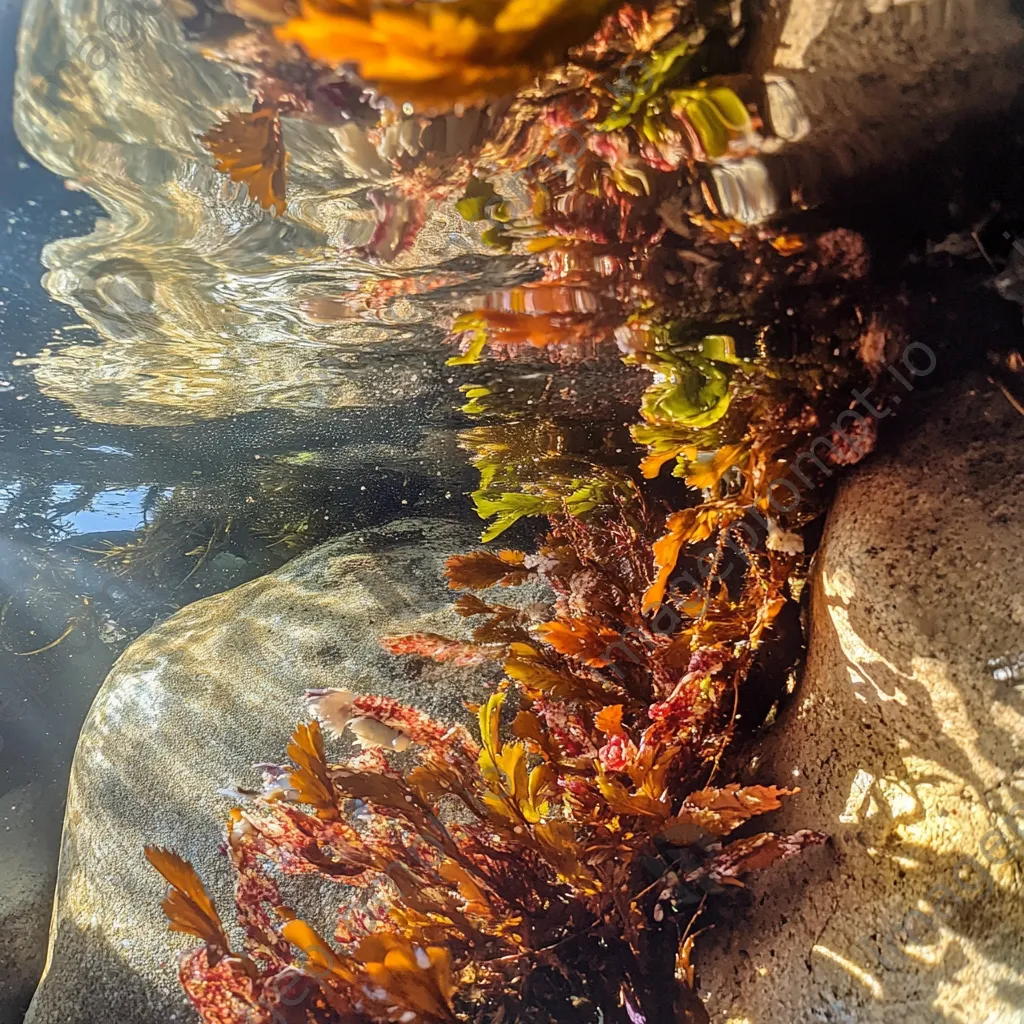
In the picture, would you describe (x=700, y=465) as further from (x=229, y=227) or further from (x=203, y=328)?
(x=203, y=328)

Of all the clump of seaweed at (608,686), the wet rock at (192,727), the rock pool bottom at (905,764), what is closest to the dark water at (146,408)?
the clump of seaweed at (608,686)

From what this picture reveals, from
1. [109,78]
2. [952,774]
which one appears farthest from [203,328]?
[952,774]

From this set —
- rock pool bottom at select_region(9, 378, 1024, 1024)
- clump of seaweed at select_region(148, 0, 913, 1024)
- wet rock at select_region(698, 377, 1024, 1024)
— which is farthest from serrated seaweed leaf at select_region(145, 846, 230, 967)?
wet rock at select_region(698, 377, 1024, 1024)

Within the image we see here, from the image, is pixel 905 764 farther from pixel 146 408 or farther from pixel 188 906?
pixel 146 408

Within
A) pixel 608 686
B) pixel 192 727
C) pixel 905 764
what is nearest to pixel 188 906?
Result: pixel 192 727

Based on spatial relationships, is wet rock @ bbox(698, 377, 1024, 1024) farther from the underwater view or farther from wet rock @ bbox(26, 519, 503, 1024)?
wet rock @ bbox(26, 519, 503, 1024)
